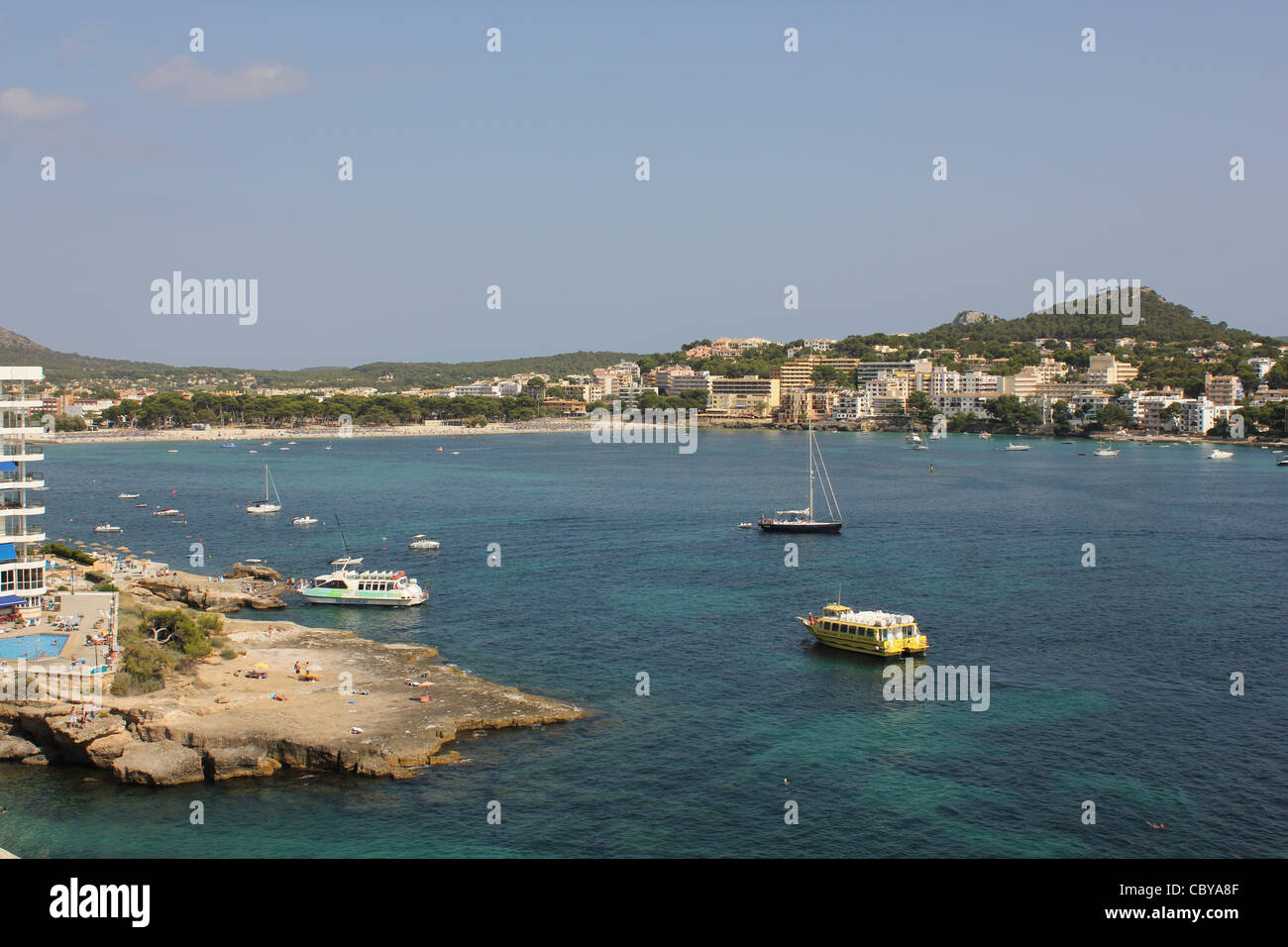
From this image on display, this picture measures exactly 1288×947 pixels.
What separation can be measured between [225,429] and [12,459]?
458ft

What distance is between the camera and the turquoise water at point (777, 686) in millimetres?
18719

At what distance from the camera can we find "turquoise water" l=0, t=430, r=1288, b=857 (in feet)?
61.4

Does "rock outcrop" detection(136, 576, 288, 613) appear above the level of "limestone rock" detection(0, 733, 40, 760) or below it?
above

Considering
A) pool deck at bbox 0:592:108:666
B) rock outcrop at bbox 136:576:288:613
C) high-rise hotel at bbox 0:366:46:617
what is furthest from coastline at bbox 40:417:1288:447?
pool deck at bbox 0:592:108:666

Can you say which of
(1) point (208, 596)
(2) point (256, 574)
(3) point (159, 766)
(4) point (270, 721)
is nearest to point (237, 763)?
(3) point (159, 766)

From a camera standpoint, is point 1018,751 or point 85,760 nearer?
point 85,760

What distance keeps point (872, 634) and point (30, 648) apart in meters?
22.7

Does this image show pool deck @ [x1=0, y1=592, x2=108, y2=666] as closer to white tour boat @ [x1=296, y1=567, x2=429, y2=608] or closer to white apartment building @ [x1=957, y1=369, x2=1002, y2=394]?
white tour boat @ [x1=296, y1=567, x2=429, y2=608]

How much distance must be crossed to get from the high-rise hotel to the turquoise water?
8056 millimetres

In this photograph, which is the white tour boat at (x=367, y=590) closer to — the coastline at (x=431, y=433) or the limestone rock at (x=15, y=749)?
the limestone rock at (x=15, y=749)

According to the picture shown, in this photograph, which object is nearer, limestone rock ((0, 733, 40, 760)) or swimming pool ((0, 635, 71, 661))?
limestone rock ((0, 733, 40, 760))
